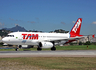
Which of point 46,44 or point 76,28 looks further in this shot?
point 76,28

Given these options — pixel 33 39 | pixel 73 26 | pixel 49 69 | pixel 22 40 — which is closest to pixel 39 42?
pixel 33 39

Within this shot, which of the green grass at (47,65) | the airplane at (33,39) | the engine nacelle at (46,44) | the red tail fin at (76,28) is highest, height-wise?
the red tail fin at (76,28)

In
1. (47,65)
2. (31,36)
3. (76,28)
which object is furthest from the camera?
(76,28)

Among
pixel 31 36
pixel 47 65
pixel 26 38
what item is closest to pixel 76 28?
pixel 31 36

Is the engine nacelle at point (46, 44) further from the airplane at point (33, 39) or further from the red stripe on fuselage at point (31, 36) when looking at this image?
the red stripe on fuselage at point (31, 36)

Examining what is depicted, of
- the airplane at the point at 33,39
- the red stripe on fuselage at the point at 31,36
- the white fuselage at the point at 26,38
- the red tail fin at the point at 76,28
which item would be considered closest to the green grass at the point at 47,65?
the airplane at the point at 33,39

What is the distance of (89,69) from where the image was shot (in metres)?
15.7

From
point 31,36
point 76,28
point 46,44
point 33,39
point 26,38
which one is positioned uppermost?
point 76,28

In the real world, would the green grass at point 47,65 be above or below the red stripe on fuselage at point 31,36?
below

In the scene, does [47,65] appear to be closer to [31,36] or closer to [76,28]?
[31,36]

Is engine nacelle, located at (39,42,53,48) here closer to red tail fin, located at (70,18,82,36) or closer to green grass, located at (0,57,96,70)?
red tail fin, located at (70,18,82,36)

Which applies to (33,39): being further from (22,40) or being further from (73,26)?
(73,26)

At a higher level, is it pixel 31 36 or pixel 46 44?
pixel 31 36

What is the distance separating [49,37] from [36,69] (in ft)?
101
